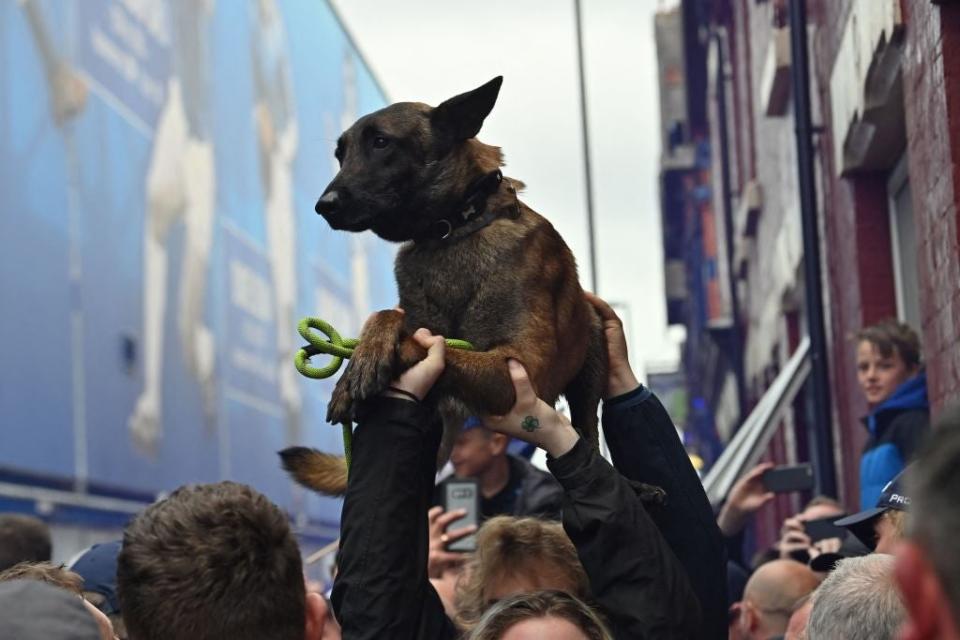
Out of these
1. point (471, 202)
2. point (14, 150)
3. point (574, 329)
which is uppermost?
point (14, 150)

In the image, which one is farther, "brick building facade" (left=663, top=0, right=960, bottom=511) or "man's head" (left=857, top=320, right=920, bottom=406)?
"man's head" (left=857, top=320, right=920, bottom=406)

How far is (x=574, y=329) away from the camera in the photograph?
3.39m

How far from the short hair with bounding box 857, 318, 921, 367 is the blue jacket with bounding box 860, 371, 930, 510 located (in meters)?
0.14

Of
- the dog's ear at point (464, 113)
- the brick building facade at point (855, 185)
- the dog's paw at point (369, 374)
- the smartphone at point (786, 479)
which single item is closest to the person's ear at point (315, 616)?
the dog's paw at point (369, 374)

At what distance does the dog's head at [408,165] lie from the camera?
3408mm

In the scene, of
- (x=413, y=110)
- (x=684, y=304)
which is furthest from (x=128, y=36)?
(x=684, y=304)

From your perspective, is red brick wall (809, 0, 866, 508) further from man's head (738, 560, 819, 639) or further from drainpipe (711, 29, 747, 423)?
drainpipe (711, 29, 747, 423)

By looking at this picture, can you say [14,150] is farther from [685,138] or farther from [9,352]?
[685,138]

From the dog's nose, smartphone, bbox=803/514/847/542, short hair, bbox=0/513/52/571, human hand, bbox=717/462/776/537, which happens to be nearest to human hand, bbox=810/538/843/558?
smartphone, bbox=803/514/847/542

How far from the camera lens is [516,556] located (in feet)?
12.3

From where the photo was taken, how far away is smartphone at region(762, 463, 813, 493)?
689 cm

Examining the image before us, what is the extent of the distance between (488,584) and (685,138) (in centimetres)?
3240

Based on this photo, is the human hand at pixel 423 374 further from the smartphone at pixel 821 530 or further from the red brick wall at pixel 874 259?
the red brick wall at pixel 874 259

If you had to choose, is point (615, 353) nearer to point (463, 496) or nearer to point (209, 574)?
point (209, 574)
